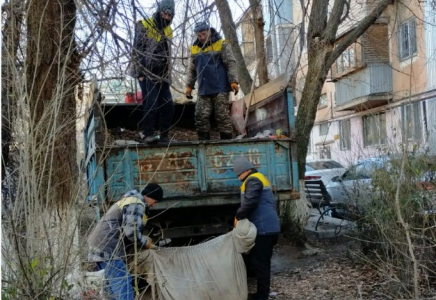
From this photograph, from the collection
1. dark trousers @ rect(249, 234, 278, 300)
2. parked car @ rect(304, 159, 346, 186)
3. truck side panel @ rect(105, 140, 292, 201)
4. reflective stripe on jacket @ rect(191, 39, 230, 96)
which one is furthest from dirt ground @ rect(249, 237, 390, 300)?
parked car @ rect(304, 159, 346, 186)

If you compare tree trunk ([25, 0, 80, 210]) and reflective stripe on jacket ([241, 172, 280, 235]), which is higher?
tree trunk ([25, 0, 80, 210])

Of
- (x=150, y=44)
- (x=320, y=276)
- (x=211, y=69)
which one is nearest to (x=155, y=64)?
(x=150, y=44)

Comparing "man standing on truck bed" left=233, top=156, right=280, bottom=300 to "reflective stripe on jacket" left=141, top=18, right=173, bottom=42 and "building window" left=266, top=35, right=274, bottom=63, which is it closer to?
"reflective stripe on jacket" left=141, top=18, right=173, bottom=42

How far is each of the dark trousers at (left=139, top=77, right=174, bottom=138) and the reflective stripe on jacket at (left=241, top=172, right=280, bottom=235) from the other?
1603 mm

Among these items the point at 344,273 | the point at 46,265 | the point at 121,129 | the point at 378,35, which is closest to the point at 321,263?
the point at 344,273

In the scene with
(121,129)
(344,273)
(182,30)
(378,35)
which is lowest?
(344,273)

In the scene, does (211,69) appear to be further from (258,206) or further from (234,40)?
(234,40)

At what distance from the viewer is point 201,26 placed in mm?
6082

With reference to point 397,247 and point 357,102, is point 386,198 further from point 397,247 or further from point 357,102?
point 357,102

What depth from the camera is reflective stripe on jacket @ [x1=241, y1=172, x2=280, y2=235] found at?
5211 millimetres

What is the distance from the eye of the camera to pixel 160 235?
19.7ft

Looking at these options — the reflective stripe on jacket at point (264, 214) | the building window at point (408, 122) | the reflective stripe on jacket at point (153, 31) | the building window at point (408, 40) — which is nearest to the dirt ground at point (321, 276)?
the reflective stripe on jacket at point (264, 214)

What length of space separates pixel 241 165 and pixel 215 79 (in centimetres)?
169

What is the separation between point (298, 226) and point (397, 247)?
307cm
